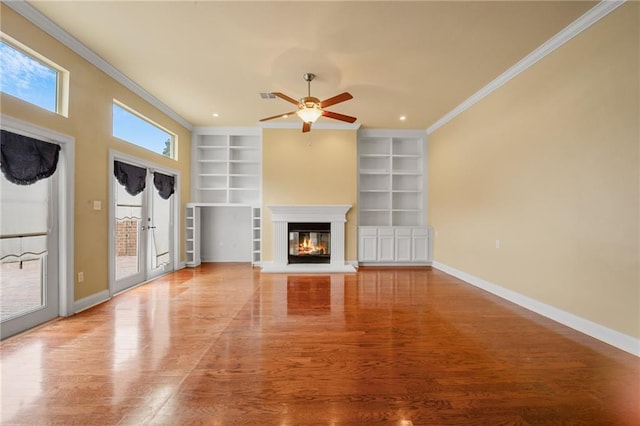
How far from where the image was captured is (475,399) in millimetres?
1674

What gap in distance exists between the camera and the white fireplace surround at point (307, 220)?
214 inches

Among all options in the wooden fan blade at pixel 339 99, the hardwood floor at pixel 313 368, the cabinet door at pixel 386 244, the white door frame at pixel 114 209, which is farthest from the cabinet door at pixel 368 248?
the white door frame at pixel 114 209

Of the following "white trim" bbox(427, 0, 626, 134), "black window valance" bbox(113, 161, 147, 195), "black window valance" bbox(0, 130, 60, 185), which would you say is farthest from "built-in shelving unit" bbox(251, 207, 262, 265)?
"white trim" bbox(427, 0, 626, 134)

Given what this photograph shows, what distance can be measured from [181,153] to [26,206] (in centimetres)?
310

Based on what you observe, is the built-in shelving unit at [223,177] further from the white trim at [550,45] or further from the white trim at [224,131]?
the white trim at [550,45]

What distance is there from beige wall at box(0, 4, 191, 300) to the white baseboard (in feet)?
0.20

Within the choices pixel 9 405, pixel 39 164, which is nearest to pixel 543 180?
pixel 9 405

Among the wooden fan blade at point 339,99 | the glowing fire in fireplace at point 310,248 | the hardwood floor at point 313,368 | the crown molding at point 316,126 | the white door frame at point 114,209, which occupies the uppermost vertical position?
the crown molding at point 316,126

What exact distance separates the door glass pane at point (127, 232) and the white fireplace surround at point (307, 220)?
7.35ft

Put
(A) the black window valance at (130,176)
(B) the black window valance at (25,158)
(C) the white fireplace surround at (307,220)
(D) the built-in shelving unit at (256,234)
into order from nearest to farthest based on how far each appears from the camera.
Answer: (B) the black window valance at (25,158)
(A) the black window valance at (130,176)
(C) the white fireplace surround at (307,220)
(D) the built-in shelving unit at (256,234)

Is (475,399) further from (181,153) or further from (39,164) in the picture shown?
(181,153)

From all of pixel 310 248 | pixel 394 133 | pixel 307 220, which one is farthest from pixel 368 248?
pixel 394 133

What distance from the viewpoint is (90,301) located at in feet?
10.5

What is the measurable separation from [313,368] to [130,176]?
3.90 m
